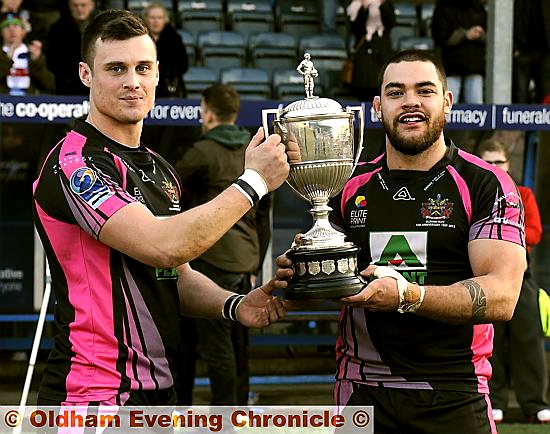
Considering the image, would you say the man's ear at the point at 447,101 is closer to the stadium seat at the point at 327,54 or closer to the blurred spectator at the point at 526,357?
the blurred spectator at the point at 526,357

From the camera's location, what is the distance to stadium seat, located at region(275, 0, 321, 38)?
42.9 ft

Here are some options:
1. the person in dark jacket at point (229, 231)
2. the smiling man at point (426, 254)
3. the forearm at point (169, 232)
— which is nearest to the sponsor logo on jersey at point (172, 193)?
the forearm at point (169, 232)

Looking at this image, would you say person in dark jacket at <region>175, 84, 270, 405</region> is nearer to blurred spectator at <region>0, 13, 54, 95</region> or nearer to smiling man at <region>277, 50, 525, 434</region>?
blurred spectator at <region>0, 13, 54, 95</region>

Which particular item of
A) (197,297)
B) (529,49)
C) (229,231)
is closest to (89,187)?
(197,297)

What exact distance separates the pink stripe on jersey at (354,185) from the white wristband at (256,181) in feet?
2.23

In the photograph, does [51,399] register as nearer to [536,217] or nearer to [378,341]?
[378,341]

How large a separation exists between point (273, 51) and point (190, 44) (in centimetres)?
93

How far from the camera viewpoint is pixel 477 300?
3.43 meters

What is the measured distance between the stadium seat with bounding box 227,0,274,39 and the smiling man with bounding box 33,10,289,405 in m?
9.48

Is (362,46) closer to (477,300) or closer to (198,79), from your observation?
(198,79)

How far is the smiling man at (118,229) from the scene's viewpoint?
315 cm

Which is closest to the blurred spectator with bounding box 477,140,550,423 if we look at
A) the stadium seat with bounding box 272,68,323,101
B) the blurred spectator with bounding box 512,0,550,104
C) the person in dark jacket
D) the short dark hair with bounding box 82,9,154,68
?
the person in dark jacket

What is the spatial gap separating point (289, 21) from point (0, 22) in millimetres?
4354

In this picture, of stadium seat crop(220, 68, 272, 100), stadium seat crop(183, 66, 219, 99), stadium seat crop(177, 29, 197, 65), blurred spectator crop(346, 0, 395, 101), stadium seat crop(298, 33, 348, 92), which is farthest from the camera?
stadium seat crop(177, 29, 197, 65)
